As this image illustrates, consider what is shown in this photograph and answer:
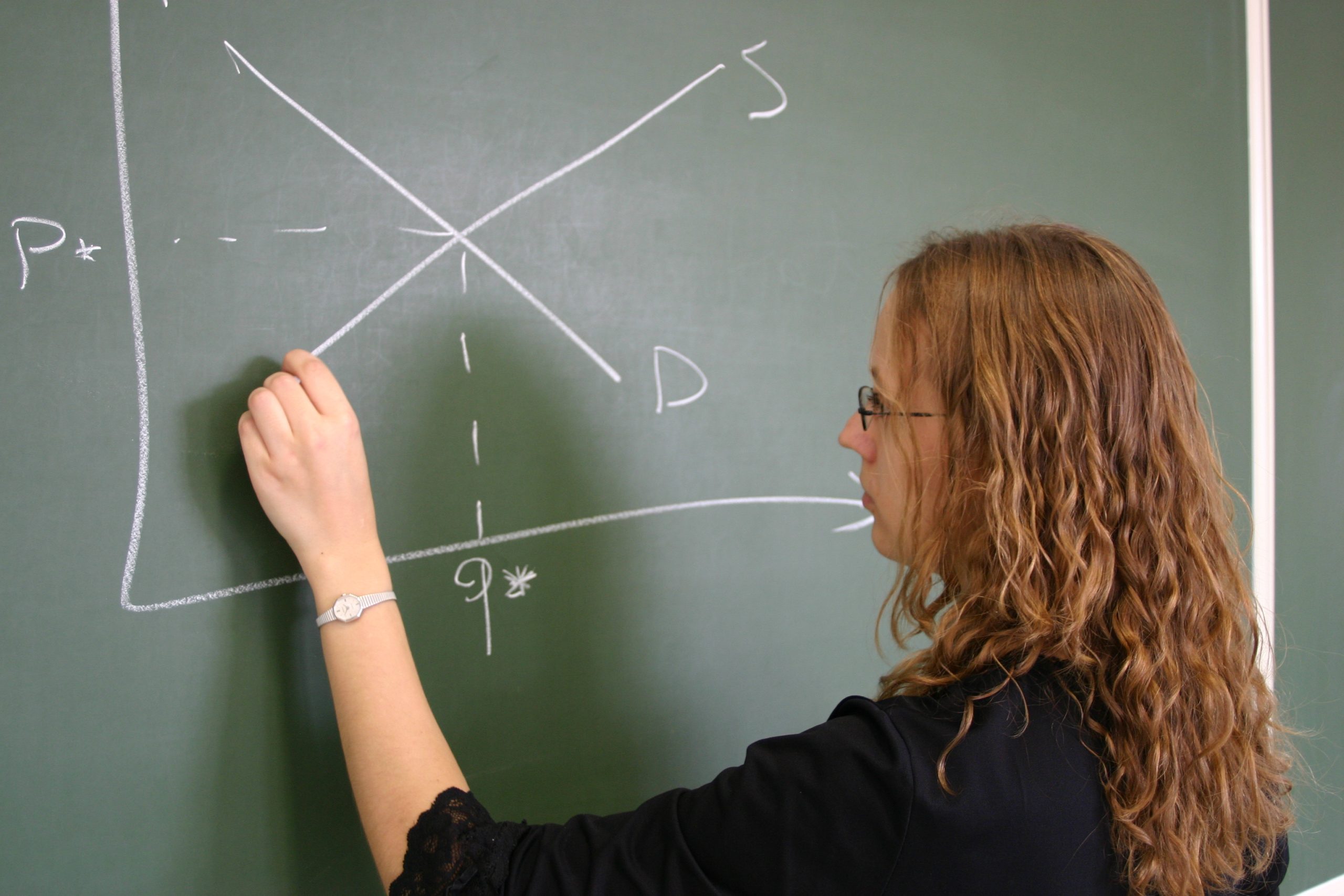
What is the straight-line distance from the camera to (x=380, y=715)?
2.10 ft

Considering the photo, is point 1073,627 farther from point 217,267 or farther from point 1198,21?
point 1198,21

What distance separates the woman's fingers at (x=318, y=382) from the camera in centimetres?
68

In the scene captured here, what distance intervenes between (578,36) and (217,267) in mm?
435

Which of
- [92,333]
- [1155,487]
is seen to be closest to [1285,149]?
[1155,487]

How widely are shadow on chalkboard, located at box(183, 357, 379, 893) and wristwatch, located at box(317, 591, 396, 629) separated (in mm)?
102

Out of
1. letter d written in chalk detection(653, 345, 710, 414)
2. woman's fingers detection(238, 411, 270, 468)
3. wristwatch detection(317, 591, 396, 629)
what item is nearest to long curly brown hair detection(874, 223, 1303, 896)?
letter d written in chalk detection(653, 345, 710, 414)

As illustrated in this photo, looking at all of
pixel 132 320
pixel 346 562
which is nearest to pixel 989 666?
pixel 346 562

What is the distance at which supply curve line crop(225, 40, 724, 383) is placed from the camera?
0.73 meters

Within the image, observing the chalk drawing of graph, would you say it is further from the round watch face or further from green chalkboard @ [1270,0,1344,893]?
green chalkboard @ [1270,0,1344,893]

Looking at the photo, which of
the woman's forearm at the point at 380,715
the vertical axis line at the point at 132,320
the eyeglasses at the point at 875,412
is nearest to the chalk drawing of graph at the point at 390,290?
the vertical axis line at the point at 132,320

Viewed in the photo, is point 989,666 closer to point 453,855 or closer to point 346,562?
point 453,855

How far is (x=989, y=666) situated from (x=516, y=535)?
0.47 m

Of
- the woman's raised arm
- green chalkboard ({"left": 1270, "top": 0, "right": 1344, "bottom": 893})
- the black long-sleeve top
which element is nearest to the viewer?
the black long-sleeve top

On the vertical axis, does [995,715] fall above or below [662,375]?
below
